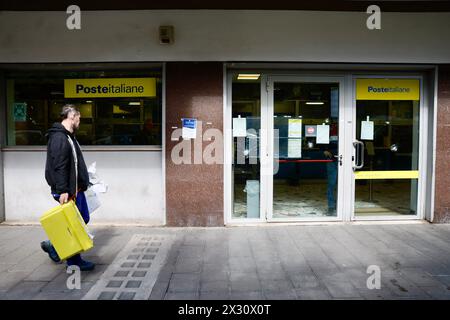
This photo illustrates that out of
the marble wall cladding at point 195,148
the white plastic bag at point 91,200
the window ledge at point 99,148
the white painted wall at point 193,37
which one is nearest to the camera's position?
the white plastic bag at point 91,200

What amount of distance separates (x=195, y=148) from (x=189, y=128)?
0.33 m

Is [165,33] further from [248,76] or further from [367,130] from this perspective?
[367,130]

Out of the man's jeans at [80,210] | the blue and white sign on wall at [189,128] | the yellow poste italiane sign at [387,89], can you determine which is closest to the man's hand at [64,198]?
the man's jeans at [80,210]

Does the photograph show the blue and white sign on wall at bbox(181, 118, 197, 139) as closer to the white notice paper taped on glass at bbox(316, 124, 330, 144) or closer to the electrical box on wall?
the electrical box on wall

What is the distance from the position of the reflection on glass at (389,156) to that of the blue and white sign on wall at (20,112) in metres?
5.63

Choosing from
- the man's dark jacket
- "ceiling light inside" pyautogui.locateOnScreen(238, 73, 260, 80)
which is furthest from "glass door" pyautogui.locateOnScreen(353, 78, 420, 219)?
the man's dark jacket

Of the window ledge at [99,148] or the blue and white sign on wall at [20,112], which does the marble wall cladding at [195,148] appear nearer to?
the window ledge at [99,148]

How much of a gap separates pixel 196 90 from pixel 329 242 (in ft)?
10.1

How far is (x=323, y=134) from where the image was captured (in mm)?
6559

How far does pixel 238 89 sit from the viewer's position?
6.41 m

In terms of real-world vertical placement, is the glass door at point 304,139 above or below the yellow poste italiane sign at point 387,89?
below

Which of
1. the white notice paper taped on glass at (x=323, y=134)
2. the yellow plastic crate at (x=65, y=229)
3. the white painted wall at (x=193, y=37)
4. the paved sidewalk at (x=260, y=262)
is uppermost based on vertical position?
the white painted wall at (x=193, y=37)

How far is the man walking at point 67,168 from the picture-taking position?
410 cm

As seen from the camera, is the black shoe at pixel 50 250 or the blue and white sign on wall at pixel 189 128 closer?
the black shoe at pixel 50 250
